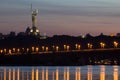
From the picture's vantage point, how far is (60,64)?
14688 cm

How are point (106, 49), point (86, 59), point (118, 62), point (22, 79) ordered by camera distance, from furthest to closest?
point (118, 62) → point (86, 59) → point (106, 49) → point (22, 79)

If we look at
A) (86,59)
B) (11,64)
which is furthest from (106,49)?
(11,64)

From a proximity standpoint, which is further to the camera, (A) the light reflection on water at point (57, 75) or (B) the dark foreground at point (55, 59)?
(B) the dark foreground at point (55, 59)

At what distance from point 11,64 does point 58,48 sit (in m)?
9.56

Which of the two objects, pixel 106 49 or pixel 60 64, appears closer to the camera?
pixel 106 49

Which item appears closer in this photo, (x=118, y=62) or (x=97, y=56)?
(x=97, y=56)

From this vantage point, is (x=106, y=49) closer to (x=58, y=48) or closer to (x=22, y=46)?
(x=58, y=48)

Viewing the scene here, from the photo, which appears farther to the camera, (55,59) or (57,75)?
(55,59)

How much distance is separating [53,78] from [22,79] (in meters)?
4.10

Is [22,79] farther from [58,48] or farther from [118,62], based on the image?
[118,62]

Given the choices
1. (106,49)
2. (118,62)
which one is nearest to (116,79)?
(106,49)

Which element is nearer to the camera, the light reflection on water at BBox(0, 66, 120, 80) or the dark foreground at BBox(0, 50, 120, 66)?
the light reflection on water at BBox(0, 66, 120, 80)

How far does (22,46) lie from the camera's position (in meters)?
Answer: 166

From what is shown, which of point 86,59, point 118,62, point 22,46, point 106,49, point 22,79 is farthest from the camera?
point 22,46
